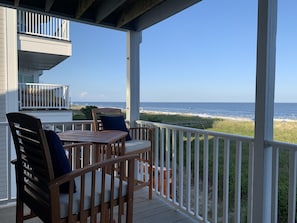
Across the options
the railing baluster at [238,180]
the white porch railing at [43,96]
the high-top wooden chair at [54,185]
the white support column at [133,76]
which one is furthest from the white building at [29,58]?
the railing baluster at [238,180]

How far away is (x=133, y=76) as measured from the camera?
Answer: 12.7ft

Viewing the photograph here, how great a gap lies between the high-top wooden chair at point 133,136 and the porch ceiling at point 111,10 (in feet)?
4.17

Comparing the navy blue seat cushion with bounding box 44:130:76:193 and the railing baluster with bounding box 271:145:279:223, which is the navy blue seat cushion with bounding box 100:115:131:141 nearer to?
the navy blue seat cushion with bounding box 44:130:76:193

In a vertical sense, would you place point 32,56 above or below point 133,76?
above

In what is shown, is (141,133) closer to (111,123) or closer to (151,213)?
(111,123)

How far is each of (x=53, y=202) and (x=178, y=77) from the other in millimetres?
18001

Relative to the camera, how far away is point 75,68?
18.8 m

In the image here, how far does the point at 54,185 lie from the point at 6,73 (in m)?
5.09

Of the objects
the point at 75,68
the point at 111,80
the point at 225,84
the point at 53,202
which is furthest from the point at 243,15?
the point at 75,68

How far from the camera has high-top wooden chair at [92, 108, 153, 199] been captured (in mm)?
3105

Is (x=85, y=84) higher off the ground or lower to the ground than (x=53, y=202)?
higher

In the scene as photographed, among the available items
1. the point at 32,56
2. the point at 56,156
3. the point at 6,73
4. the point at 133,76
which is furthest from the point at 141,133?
the point at 32,56

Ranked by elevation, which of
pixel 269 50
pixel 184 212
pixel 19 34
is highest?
pixel 19 34

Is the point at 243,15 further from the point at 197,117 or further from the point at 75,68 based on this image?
the point at 75,68
